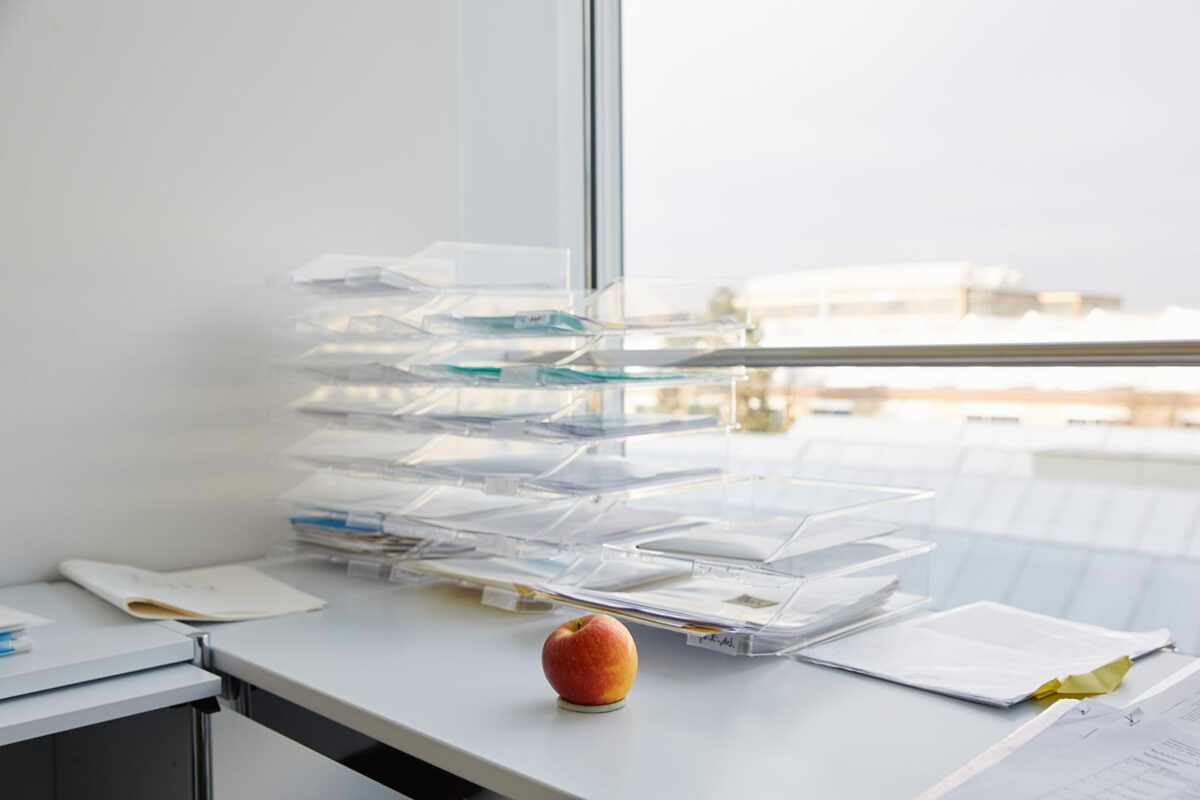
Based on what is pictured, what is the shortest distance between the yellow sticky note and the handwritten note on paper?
0.89m

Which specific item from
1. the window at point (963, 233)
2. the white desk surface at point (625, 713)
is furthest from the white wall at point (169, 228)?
the window at point (963, 233)

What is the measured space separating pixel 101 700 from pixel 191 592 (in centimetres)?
34

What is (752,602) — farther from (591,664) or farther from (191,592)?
(191,592)

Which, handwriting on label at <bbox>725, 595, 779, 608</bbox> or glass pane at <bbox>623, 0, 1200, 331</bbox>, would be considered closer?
handwriting on label at <bbox>725, 595, 779, 608</bbox>

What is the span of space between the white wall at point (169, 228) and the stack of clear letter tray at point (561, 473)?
14 cm

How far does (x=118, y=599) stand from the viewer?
128cm

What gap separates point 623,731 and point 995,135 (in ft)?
5.14

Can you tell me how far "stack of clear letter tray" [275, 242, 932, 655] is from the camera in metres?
1.18

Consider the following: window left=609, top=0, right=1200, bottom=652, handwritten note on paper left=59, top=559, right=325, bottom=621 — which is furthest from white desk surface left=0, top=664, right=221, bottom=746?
window left=609, top=0, right=1200, bottom=652

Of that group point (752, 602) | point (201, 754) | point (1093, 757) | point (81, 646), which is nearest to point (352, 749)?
point (201, 754)

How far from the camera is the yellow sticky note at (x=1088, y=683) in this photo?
95 cm

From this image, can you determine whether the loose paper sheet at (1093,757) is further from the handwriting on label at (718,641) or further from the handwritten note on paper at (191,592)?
the handwritten note on paper at (191,592)

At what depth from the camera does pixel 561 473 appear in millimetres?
1350

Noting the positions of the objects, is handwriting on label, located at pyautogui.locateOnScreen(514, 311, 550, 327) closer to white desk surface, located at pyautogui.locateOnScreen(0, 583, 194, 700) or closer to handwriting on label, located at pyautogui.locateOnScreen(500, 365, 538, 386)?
handwriting on label, located at pyautogui.locateOnScreen(500, 365, 538, 386)
